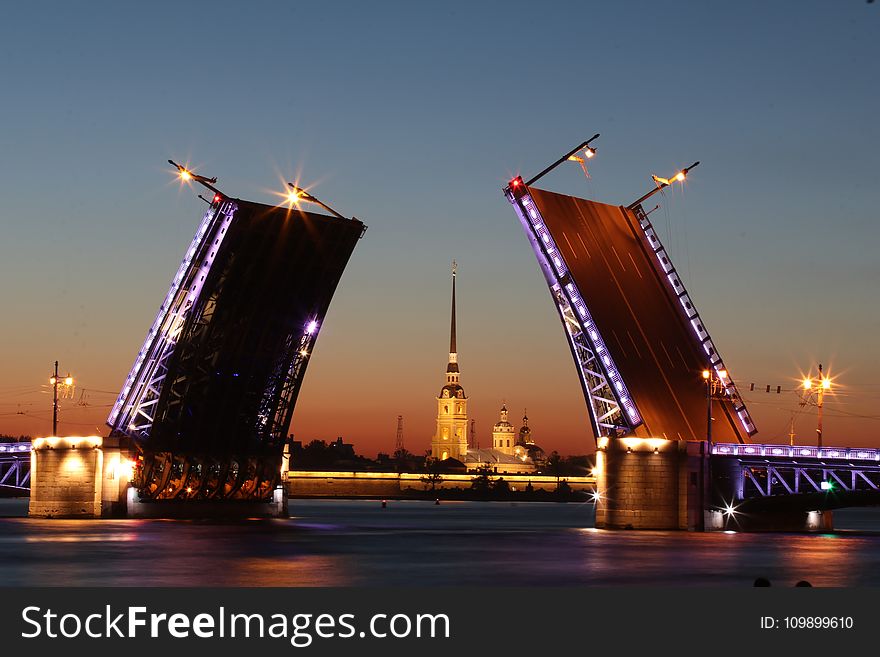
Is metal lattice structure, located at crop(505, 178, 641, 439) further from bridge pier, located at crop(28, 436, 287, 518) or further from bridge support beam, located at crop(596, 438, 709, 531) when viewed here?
bridge pier, located at crop(28, 436, 287, 518)

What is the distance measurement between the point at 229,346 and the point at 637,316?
18.7 metres

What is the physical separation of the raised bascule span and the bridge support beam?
40.6 inches

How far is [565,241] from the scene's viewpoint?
2491 inches

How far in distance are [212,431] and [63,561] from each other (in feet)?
98.0

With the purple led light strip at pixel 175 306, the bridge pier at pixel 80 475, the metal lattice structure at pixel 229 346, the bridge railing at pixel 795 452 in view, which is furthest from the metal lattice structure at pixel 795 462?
the bridge pier at pixel 80 475

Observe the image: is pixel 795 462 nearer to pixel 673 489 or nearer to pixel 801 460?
pixel 801 460

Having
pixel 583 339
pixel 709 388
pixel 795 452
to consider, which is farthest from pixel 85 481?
pixel 795 452

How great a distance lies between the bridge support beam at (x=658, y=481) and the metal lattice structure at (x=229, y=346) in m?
15.6

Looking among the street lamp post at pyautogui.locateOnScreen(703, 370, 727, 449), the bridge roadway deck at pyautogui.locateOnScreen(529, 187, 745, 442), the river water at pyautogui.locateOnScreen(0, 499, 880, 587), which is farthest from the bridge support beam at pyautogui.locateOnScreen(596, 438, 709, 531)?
the river water at pyautogui.locateOnScreen(0, 499, 880, 587)

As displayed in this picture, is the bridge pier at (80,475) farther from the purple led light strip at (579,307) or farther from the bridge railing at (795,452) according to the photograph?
the bridge railing at (795,452)

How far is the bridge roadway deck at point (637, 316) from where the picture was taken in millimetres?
63125

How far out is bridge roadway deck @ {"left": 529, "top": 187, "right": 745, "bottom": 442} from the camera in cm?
6312

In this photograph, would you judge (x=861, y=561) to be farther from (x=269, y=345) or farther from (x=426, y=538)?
(x=269, y=345)

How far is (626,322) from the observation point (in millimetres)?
64188
